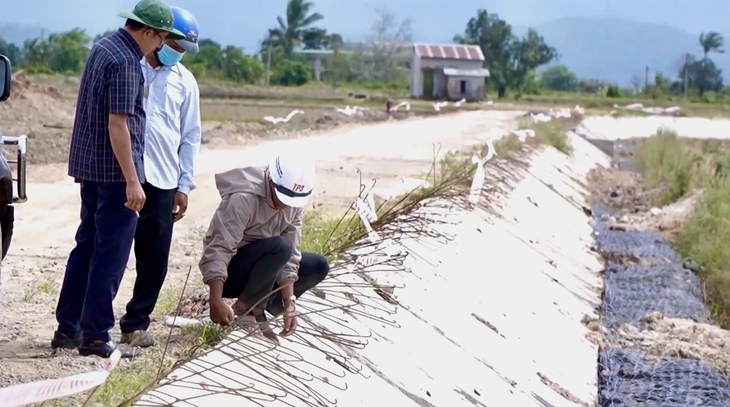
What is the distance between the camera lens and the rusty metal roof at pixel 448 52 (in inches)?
2704

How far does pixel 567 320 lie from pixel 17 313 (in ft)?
16.4

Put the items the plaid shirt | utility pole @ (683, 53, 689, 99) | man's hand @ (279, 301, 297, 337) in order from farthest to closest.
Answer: utility pole @ (683, 53, 689, 99)
man's hand @ (279, 301, 297, 337)
the plaid shirt

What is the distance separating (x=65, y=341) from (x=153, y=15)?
1533mm

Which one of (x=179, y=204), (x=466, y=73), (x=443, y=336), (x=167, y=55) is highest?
(x=167, y=55)

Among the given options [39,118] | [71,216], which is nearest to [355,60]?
[39,118]

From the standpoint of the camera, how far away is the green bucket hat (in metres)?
5.32

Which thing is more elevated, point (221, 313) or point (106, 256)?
point (106, 256)

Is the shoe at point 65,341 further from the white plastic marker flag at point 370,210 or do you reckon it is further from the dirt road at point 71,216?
the white plastic marker flag at point 370,210

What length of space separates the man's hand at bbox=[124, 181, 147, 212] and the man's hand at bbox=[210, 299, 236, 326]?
0.53 m

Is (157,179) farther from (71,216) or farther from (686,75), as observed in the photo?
(686,75)

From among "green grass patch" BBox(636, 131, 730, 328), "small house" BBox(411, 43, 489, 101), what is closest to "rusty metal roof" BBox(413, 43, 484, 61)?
"small house" BBox(411, 43, 489, 101)

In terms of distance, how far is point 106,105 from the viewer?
5.32 meters

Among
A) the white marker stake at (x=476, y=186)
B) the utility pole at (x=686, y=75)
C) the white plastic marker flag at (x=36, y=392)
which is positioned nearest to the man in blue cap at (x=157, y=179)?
the white plastic marker flag at (x=36, y=392)

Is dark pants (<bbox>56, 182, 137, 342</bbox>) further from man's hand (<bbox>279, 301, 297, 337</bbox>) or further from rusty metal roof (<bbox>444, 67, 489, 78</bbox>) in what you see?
rusty metal roof (<bbox>444, 67, 489, 78</bbox>)
